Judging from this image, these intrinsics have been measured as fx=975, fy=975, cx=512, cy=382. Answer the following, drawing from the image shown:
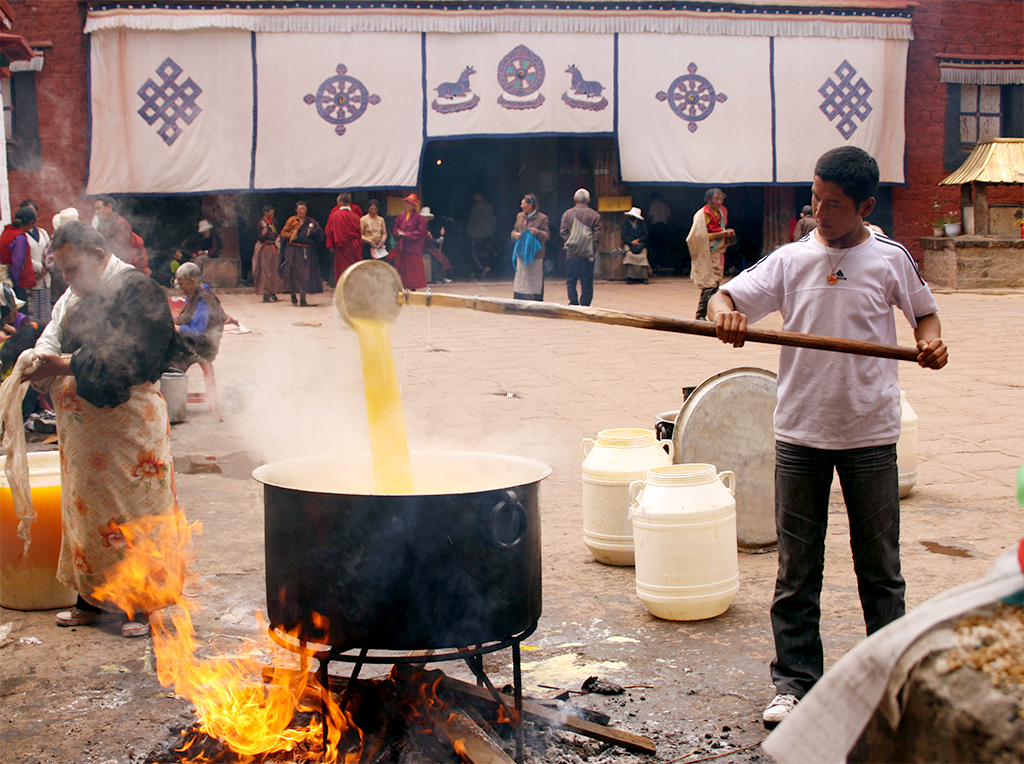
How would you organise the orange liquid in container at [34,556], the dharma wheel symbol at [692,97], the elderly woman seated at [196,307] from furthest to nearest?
the dharma wheel symbol at [692,97] < the elderly woman seated at [196,307] < the orange liquid in container at [34,556]

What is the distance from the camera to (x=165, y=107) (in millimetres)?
16391

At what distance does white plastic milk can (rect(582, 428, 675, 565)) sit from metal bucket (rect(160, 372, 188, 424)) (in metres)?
4.53

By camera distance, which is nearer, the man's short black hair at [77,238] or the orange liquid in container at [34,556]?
the man's short black hair at [77,238]

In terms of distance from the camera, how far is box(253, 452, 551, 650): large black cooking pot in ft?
8.71

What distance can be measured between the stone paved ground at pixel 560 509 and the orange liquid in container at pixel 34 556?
9 cm

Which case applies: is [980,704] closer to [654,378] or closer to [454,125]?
[654,378]

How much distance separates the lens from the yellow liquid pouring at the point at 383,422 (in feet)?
10.3

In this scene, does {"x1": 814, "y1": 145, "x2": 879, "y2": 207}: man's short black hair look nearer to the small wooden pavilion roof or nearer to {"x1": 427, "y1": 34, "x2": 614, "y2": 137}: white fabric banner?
{"x1": 427, "y1": 34, "x2": 614, "y2": 137}: white fabric banner

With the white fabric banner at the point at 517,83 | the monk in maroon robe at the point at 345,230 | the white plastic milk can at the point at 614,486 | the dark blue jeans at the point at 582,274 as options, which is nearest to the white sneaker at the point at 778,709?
the white plastic milk can at the point at 614,486

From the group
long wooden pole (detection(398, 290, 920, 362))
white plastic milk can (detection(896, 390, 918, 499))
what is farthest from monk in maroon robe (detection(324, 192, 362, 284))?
long wooden pole (detection(398, 290, 920, 362))

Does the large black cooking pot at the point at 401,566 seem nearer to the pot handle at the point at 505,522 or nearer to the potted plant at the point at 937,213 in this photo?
the pot handle at the point at 505,522

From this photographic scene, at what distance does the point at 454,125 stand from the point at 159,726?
15.1 m

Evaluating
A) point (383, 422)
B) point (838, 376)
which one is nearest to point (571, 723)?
point (383, 422)

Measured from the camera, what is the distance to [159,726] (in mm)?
3158
